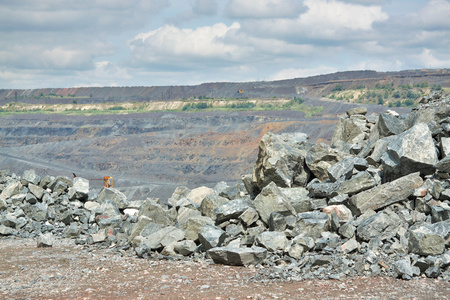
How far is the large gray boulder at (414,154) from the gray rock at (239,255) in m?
3.70

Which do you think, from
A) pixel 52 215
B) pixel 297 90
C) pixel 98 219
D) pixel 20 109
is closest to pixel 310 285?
pixel 98 219

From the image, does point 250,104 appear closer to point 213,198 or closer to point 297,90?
point 297,90

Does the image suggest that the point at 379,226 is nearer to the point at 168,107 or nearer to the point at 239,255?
the point at 239,255

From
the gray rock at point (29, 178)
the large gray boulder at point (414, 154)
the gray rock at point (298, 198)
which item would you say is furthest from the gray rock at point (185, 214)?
the gray rock at point (29, 178)

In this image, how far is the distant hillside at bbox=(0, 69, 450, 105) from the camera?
9044 centimetres

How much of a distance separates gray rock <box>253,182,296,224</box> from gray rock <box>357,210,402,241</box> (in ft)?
5.71

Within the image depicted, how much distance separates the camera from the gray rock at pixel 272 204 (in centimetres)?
1043

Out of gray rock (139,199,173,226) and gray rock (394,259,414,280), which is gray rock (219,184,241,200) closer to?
gray rock (139,199,173,226)

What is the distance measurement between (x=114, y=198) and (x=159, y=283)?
729 cm

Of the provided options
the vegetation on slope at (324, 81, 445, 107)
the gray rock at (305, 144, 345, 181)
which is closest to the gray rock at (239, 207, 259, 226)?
the gray rock at (305, 144, 345, 181)

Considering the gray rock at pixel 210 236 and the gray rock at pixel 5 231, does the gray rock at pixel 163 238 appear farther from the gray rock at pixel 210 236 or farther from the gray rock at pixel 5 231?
the gray rock at pixel 5 231

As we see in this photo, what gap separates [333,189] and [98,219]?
7.06m

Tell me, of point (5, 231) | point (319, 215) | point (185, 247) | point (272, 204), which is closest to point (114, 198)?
point (5, 231)

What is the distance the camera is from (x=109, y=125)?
258 feet
